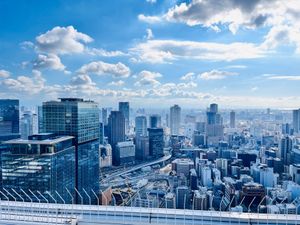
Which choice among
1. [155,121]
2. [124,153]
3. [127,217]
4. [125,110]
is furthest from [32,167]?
[155,121]

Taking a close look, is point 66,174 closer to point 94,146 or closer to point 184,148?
point 94,146

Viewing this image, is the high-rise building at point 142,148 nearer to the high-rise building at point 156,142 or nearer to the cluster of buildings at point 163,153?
the cluster of buildings at point 163,153

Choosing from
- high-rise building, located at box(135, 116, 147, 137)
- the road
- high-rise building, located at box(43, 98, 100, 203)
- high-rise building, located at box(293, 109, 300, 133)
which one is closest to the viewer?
high-rise building, located at box(43, 98, 100, 203)

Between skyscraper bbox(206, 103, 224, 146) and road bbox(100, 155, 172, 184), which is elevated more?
skyscraper bbox(206, 103, 224, 146)

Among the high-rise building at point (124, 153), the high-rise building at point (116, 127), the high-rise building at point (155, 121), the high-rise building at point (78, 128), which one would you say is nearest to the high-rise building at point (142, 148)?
the high-rise building at point (124, 153)

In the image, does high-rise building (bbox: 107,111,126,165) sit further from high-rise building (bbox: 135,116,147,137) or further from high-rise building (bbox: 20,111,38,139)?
high-rise building (bbox: 20,111,38,139)

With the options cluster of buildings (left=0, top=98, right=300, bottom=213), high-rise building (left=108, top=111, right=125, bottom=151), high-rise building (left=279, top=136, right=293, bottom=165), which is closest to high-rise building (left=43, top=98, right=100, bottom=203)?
cluster of buildings (left=0, top=98, right=300, bottom=213)

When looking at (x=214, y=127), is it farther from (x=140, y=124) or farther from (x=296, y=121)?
(x=140, y=124)
